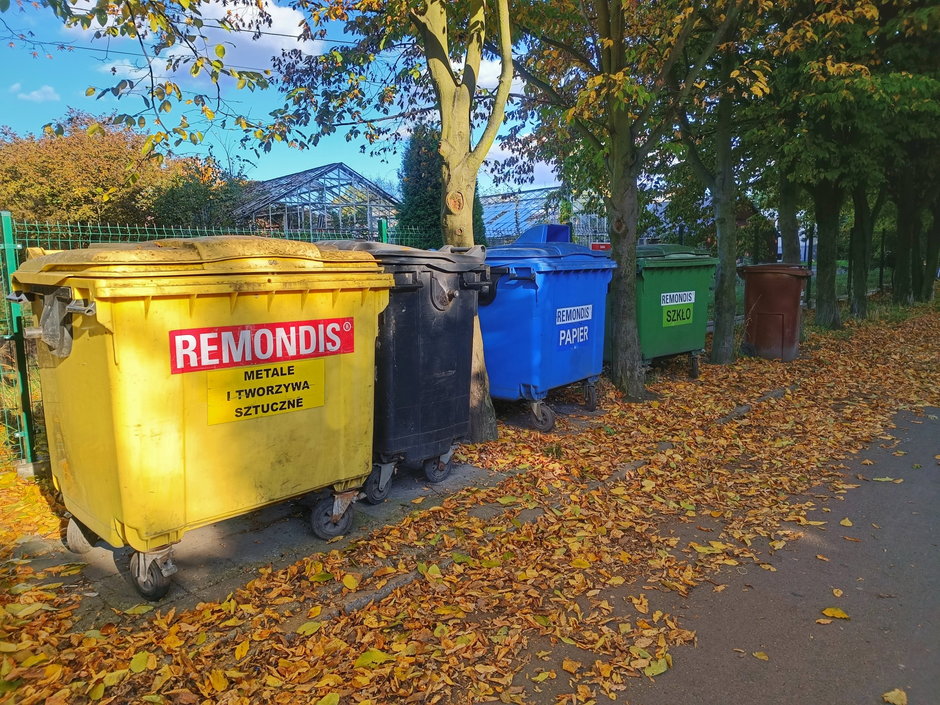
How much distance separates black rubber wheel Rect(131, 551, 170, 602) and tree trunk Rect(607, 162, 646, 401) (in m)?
5.74

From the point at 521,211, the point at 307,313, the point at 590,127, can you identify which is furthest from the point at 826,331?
the point at 521,211

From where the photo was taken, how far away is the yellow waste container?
2.97m

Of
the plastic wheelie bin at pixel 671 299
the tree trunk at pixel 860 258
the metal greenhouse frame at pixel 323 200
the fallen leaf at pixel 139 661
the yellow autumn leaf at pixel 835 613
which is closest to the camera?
the fallen leaf at pixel 139 661

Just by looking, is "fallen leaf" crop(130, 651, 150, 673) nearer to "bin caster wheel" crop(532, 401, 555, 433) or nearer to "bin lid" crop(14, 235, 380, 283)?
"bin lid" crop(14, 235, 380, 283)

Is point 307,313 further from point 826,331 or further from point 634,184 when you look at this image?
point 826,331

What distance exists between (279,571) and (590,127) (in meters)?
8.75

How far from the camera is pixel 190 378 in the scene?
10.3 ft

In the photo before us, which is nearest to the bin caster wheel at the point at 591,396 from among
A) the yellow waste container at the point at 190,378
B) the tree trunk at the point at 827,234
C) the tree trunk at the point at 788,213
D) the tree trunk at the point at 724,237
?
the tree trunk at the point at 724,237

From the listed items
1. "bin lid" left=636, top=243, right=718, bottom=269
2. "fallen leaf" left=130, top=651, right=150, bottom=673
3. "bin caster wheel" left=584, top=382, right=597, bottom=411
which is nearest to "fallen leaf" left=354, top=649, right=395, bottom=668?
"fallen leaf" left=130, top=651, right=150, bottom=673

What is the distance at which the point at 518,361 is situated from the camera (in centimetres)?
622

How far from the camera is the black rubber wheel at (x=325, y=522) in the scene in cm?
393

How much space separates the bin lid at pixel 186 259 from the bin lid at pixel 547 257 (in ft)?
8.53

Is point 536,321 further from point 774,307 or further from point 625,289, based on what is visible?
point 774,307

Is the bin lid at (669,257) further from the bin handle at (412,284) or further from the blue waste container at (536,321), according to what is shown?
the bin handle at (412,284)
